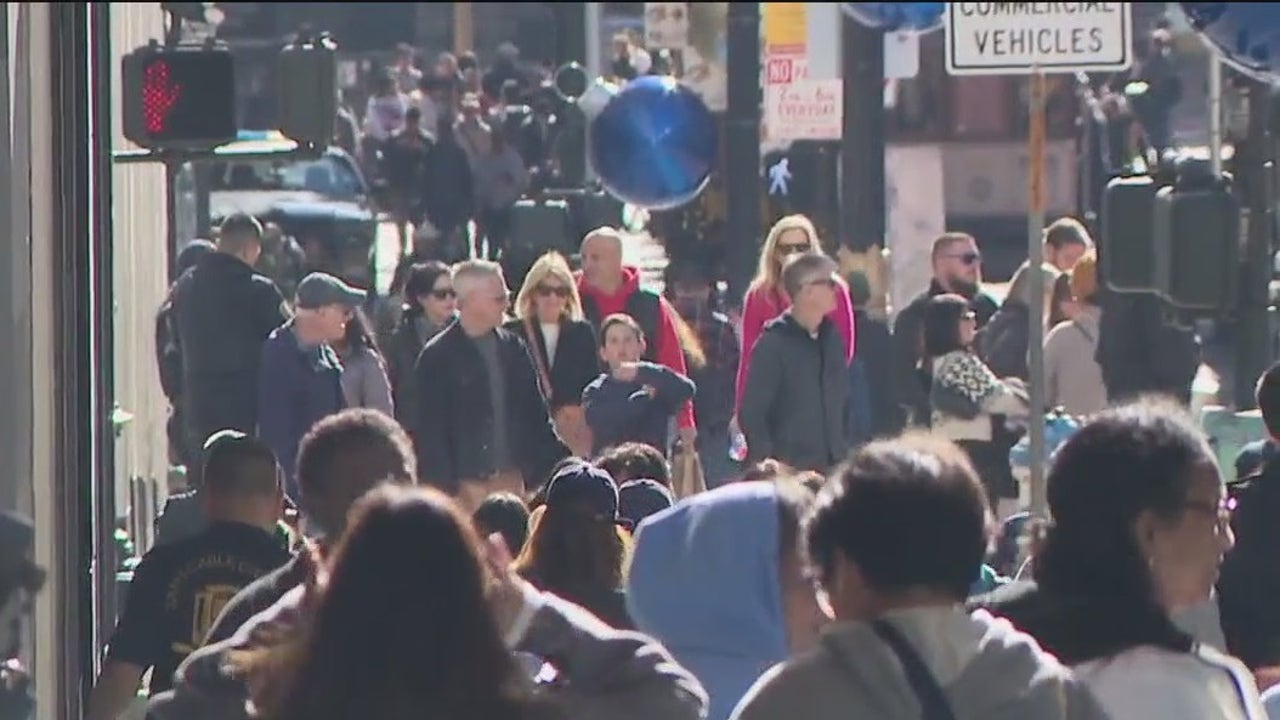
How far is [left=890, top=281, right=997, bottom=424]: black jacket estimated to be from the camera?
43.3 ft

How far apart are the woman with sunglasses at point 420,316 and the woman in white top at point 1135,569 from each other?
8.45m

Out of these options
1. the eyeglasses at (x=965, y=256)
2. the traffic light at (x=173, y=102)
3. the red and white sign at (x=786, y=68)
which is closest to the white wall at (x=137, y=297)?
the traffic light at (x=173, y=102)

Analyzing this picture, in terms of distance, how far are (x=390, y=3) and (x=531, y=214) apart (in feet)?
96.9

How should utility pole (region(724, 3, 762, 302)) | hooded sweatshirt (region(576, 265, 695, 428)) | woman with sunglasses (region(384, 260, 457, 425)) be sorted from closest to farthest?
1. hooded sweatshirt (region(576, 265, 695, 428))
2. woman with sunglasses (region(384, 260, 457, 425))
3. utility pole (region(724, 3, 762, 302))

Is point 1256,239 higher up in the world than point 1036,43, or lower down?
lower down

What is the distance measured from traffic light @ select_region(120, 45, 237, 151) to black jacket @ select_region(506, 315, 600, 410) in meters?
1.42

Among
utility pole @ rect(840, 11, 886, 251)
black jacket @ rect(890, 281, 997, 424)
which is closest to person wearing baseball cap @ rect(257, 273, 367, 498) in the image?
black jacket @ rect(890, 281, 997, 424)

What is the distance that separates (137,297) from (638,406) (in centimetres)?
347

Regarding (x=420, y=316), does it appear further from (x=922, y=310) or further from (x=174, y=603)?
(x=174, y=603)

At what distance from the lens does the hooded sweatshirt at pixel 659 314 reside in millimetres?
12469

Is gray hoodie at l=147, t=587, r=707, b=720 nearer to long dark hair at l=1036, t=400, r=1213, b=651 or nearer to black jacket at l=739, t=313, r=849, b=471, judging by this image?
long dark hair at l=1036, t=400, r=1213, b=651

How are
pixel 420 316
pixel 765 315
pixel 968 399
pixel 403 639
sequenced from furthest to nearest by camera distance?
pixel 420 316 < pixel 968 399 < pixel 765 315 < pixel 403 639

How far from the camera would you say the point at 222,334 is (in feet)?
42.1

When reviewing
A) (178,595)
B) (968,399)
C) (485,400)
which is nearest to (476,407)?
(485,400)
